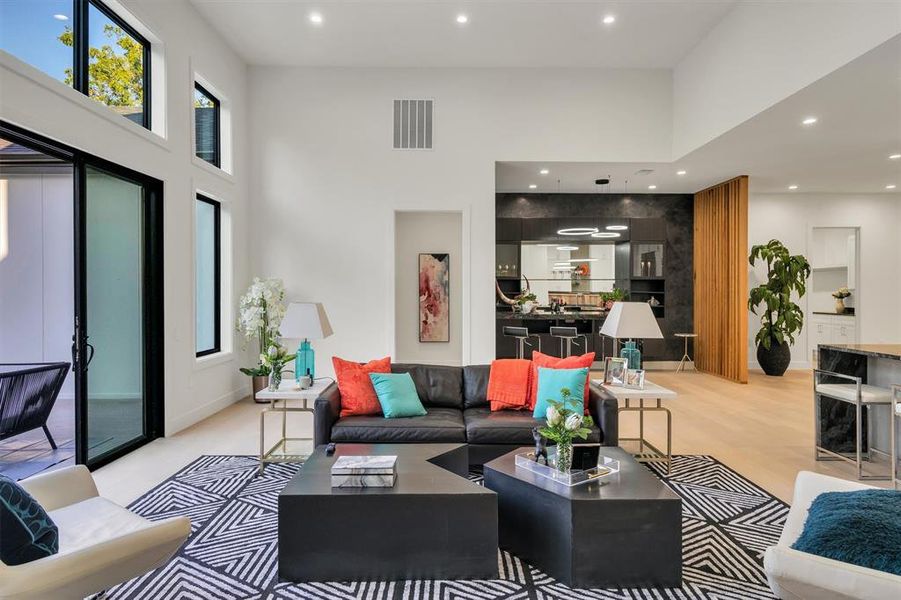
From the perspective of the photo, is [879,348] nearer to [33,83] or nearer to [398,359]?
[398,359]

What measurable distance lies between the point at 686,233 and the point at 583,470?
7448 millimetres

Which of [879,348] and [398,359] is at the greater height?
[879,348]

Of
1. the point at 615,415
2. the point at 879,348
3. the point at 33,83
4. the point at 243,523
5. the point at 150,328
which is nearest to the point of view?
the point at 243,523

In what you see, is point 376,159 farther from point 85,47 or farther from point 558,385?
point 558,385

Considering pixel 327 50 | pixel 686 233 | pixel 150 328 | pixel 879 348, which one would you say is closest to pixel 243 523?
pixel 150 328

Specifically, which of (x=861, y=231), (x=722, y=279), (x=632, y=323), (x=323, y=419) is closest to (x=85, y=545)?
(x=323, y=419)

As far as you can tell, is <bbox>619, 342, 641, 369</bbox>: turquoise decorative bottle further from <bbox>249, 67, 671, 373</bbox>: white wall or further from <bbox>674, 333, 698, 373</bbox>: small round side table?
<bbox>674, 333, 698, 373</bbox>: small round side table

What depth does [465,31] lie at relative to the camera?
5586mm

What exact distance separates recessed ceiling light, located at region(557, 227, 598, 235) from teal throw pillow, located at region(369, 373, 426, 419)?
562cm

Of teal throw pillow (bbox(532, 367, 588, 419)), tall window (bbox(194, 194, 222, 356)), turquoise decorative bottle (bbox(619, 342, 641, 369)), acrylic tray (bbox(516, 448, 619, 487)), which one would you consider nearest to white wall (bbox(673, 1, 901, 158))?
turquoise decorative bottle (bbox(619, 342, 641, 369))

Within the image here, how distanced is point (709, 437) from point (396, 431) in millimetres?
3136

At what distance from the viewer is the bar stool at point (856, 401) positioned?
3514 mm

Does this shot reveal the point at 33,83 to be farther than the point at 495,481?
Yes

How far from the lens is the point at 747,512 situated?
9.83 feet
